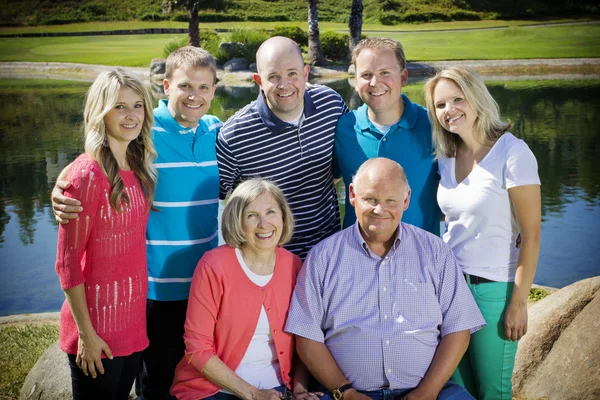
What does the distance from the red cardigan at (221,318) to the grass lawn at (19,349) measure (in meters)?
1.62

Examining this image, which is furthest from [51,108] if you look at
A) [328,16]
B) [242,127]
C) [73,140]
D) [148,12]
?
[242,127]

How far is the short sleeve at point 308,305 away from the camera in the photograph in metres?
2.25

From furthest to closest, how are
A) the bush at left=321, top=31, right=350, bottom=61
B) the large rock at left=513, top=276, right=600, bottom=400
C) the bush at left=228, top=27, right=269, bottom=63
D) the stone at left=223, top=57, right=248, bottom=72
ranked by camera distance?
the bush at left=321, top=31, right=350, bottom=61 < the bush at left=228, top=27, right=269, bottom=63 < the stone at left=223, top=57, right=248, bottom=72 < the large rock at left=513, top=276, right=600, bottom=400

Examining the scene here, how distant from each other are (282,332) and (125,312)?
54 cm

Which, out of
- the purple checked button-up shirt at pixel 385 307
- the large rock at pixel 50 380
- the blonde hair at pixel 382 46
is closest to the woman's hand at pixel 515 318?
the purple checked button-up shirt at pixel 385 307

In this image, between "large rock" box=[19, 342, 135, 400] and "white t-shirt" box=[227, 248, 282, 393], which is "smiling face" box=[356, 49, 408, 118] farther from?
"large rock" box=[19, 342, 135, 400]

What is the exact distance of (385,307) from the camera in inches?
88.6

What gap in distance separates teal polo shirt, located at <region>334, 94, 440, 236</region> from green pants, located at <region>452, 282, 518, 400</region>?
0.41 m

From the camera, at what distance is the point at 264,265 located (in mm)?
2293

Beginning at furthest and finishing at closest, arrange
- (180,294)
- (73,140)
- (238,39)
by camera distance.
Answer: (238,39) → (73,140) → (180,294)

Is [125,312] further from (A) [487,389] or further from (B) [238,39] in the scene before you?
(B) [238,39]

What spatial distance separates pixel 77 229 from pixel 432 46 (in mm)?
Answer: 18000

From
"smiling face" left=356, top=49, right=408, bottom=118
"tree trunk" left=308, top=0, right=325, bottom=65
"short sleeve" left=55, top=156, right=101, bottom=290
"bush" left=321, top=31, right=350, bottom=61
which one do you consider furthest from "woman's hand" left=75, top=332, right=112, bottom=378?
"bush" left=321, top=31, right=350, bottom=61

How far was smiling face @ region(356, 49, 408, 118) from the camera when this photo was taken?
257cm
